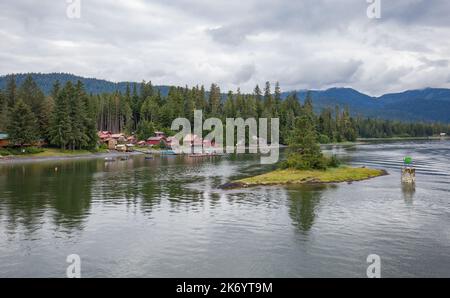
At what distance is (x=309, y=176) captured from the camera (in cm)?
7681

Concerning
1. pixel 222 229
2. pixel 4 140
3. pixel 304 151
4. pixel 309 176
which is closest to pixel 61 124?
pixel 4 140

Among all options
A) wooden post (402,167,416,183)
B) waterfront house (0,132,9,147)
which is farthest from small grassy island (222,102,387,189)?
waterfront house (0,132,9,147)

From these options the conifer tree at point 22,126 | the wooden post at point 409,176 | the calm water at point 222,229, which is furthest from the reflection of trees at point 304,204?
the conifer tree at point 22,126

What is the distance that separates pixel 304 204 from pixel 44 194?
39.6 meters

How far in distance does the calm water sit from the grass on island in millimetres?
4873

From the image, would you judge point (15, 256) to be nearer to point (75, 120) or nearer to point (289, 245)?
point (289, 245)

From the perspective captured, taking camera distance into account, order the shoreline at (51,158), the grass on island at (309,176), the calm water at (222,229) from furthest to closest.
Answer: the shoreline at (51,158), the grass on island at (309,176), the calm water at (222,229)

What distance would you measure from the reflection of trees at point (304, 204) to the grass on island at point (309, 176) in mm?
5229

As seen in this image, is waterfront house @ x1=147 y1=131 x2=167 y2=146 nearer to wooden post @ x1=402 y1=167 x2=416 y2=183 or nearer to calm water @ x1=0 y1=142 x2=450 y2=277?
calm water @ x1=0 y1=142 x2=450 y2=277

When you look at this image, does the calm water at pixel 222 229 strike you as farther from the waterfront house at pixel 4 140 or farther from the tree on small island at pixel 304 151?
the waterfront house at pixel 4 140

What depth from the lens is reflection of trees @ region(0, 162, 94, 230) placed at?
47016mm

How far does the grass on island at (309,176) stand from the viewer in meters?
73.4

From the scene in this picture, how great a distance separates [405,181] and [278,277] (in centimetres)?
5450

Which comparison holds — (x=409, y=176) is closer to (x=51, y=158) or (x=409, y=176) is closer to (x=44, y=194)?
(x=44, y=194)
